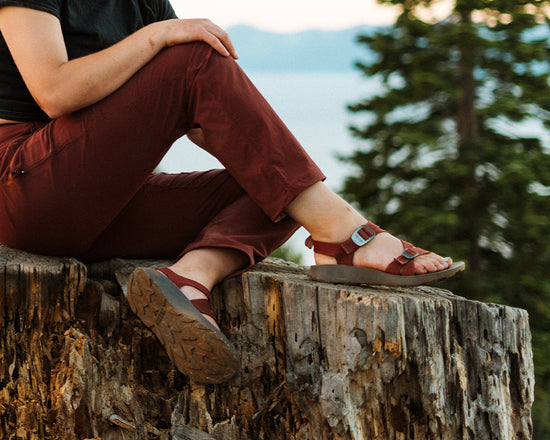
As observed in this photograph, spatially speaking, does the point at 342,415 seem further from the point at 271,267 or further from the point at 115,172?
the point at 115,172

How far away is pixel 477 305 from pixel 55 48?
1566 millimetres

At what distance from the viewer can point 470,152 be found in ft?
19.7

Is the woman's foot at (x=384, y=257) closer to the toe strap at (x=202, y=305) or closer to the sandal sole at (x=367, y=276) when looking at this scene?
the sandal sole at (x=367, y=276)

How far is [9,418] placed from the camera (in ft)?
6.95

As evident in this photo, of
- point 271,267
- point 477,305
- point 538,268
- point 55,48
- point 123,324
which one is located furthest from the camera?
Result: point 538,268

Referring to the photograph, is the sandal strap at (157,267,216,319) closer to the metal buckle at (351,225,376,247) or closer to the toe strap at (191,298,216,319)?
the toe strap at (191,298,216,319)

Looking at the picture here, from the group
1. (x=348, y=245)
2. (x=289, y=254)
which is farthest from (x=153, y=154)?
(x=289, y=254)

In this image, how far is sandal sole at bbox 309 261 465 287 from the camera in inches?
82.0

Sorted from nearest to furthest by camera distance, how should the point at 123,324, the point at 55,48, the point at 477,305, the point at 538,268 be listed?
the point at 55,48 → the point at 477,305 → the point at 123,324 → the point at 538,268

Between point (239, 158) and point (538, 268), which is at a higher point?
point (239, 158)

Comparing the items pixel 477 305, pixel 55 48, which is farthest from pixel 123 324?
pixel 477 305

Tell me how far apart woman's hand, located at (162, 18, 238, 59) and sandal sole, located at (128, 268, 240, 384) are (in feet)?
2.37

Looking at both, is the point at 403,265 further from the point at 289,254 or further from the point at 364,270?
the point at 289,254

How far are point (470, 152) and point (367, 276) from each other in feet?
14.2
